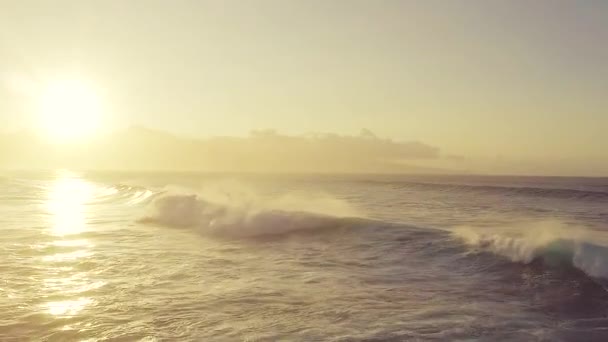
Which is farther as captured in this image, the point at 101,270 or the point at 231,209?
the point at 231,209

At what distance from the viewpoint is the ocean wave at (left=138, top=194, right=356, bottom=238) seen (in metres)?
23.5

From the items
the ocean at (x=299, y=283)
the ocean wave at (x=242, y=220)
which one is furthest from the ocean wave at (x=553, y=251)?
the ocean wave at (x=242, y=220)

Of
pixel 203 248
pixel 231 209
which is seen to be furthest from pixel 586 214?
pixel 203 248

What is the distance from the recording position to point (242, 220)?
963 inches

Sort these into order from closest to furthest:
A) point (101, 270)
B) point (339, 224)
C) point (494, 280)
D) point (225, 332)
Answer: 1. point (225, 332)
2. point (494, 280)
3. point (101, 270)
4. point (339, 224)

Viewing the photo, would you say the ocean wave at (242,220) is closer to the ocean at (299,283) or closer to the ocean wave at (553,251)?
the ocean at (299,283)

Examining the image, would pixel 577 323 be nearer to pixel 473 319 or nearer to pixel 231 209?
pixel 473 319

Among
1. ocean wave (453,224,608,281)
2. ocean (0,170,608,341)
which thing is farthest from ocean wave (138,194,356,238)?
ocean wave (453,224,608,281)

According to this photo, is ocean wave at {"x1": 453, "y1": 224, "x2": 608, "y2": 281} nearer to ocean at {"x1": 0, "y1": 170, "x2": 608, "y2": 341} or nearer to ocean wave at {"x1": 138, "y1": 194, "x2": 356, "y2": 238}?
ocean at {"x1": 0, "y1": 170, "x2": 608, "y2": 341}

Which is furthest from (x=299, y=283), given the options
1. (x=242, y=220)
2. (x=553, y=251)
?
(x=242, y=220)

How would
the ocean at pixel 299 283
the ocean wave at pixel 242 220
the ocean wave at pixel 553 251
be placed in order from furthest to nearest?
1. the ocean wave at pixel 242 220
2. the ocean wave at pixel 553 251
3. the ocean at pixel 299 283

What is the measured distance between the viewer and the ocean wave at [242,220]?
23.5m

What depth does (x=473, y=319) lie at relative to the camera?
9828mm

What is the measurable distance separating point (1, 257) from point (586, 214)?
33.3 m
